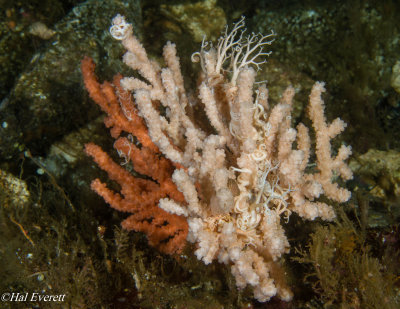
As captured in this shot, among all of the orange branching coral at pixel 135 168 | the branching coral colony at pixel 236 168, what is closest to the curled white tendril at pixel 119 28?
the branching coral colony at pixel 236 168

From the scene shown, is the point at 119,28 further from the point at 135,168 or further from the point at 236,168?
the point at 236,168

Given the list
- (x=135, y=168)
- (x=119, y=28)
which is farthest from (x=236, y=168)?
(x=119, y=28)

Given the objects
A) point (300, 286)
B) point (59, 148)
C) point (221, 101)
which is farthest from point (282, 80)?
point (59, 148)

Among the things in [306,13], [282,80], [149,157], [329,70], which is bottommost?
[149,157]

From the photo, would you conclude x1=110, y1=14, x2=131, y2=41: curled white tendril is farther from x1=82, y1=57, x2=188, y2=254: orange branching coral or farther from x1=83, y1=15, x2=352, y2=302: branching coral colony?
x1=82, y1=57, x2=188, y2=254: orange branching coral

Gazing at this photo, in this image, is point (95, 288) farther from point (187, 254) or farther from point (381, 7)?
point (381, 7)

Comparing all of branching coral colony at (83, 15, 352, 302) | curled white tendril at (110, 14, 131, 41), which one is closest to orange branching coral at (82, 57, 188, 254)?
→ branching coral colony at (83, 15, 352, 302)

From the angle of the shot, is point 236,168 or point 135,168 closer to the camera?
point 236,168
